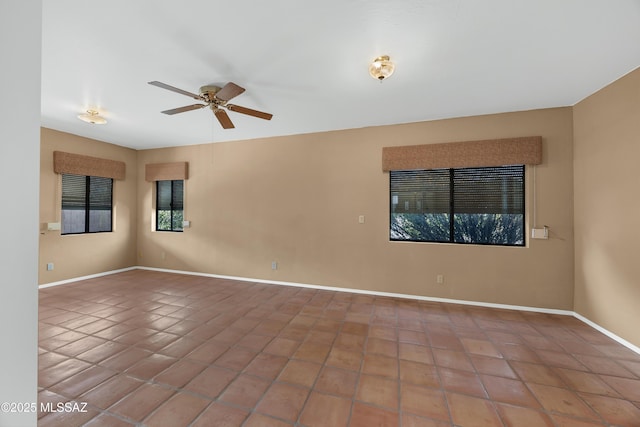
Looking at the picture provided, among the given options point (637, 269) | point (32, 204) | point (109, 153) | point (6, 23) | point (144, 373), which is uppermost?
point (109, 153)

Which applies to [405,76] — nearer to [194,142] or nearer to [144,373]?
[144,373]

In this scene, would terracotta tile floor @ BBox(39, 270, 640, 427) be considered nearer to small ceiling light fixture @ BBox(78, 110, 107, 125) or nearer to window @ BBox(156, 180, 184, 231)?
window @ BBox(156, 180, 184, 231)

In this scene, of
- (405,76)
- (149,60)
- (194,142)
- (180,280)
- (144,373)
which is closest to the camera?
(144,373)

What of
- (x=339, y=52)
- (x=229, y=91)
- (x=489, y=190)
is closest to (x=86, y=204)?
(x=229, y=91)

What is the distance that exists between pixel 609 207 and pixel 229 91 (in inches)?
169

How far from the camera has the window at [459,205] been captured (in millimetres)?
3504

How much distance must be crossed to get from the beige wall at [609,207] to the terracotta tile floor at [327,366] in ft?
1.19

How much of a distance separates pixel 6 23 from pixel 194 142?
470cm

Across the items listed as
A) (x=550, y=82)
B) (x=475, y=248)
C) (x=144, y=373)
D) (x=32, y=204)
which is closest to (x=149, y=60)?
(x=32, y=204)

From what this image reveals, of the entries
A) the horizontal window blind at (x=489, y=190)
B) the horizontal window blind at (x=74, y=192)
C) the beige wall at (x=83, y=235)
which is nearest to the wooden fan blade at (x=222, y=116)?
the horizontal window blind at (x=489, y=190)

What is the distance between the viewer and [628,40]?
204 cm

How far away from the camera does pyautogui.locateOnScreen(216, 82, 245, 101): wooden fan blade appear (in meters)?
2.33

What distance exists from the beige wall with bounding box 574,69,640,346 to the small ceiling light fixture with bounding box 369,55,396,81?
246cm

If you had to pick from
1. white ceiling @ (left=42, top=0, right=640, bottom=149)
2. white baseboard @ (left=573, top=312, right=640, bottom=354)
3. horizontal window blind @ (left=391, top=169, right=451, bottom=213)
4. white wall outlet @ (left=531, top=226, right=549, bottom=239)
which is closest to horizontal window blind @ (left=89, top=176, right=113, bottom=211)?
white ceiling @ (left=42, top=0, right=640, bottom=149)
